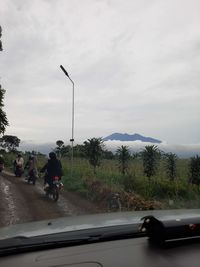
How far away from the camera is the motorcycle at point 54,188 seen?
1582 centimetres

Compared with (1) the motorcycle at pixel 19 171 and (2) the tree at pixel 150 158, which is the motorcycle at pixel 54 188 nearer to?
(1) the motorcycle at pixel 19 171

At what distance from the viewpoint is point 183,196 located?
Answer: 54.5ft

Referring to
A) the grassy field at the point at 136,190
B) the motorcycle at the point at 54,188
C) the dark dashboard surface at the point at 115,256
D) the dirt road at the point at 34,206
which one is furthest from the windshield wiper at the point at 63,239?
the motorcycle at the point at 54,188

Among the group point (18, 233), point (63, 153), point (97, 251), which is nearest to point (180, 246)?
point (97, 251)

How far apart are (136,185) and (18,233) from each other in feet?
52.2

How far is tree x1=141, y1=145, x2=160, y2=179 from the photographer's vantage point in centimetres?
2683

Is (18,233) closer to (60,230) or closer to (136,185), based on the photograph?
(60,230)

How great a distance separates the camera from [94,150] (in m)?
30.6

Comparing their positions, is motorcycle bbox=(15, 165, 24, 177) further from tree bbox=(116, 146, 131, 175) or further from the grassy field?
tree bbox=(116, 146, 131, 175)

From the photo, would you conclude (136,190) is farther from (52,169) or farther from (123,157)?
(123,157)

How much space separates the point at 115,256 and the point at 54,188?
551 inches

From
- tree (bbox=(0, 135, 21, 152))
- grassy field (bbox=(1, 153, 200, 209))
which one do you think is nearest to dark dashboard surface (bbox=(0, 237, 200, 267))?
grassy field (bbox=(1, 153, 200, 209))

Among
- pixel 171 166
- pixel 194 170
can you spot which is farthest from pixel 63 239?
pixel 171 166

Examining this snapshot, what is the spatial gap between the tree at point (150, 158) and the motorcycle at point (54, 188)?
10795 mm
